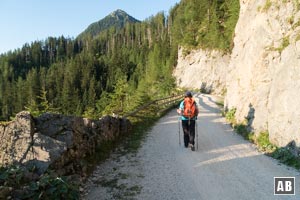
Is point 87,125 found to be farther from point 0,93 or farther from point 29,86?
point 0,93

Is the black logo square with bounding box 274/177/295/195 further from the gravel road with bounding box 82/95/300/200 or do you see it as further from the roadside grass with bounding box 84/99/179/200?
the roadside grass with bounding box 84/99/179/200

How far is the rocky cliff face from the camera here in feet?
32.4

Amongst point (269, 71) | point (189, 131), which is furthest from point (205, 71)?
point (189, 131)

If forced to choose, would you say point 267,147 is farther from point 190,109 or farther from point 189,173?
point 189,173

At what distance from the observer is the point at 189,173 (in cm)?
817

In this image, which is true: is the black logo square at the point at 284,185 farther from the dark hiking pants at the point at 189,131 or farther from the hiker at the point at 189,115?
the hiker at the point at 189,115

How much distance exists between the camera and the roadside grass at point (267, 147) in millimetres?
8911

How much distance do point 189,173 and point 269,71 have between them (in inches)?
275

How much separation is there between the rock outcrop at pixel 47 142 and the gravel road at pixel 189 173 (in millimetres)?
A: 826

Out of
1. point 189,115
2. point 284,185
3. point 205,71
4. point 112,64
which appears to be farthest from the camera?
point 112,64

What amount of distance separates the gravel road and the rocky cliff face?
4.42 feet

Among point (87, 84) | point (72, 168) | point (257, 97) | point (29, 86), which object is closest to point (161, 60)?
point (87, 84)

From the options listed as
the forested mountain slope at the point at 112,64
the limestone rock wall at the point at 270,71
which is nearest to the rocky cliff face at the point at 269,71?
the limestone rock wall at the point at 270,71

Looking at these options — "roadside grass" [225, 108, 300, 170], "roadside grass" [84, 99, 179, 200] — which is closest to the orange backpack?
"roadside grass" [84, 99, 179, 200]
